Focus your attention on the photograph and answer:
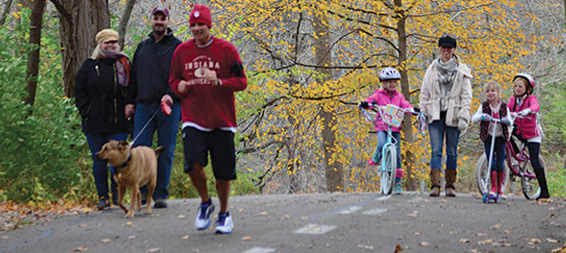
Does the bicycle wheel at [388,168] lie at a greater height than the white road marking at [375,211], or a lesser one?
greater

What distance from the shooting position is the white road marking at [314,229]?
22.4ft

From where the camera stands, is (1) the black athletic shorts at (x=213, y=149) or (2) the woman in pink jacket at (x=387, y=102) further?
(2) the woman in pink jacket at (x=387, y=102)

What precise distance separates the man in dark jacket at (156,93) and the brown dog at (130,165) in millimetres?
478

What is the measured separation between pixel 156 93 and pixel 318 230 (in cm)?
269

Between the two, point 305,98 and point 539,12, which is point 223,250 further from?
point 539,12

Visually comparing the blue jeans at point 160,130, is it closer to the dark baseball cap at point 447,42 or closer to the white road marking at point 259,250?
the white road marking at point 259,250

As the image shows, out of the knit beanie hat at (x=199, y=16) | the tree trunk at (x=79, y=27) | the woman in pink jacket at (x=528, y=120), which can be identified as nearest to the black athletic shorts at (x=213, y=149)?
the knit beanie hat at (x=199, y=16)

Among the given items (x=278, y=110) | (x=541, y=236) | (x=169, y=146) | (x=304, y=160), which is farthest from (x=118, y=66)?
(x=304, y=160)

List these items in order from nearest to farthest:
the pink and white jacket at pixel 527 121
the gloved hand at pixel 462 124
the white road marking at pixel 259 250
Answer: the white road marking at pixel 259 250 → the gloved hand at pixel 462 124 → the pink and white jacket at pixel 527 121

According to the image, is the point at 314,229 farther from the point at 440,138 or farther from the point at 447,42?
the point at 447,42

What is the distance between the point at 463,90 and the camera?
1021 cm

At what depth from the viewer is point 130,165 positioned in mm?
7570

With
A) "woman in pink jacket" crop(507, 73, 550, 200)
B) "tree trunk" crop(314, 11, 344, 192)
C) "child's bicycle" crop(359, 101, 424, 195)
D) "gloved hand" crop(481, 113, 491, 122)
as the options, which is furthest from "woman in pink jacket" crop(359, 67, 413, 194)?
"tree trunk" crop(314, 11, 344, 192)

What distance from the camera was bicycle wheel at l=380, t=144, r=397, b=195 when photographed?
10318 mm
